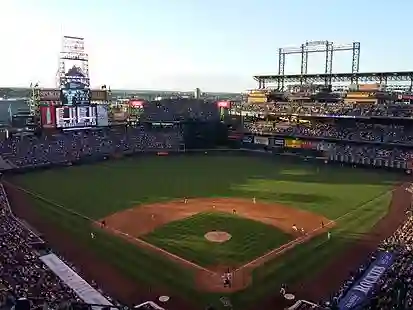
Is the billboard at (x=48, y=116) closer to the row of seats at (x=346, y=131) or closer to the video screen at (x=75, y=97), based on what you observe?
the video screen at (x=75, y=97)

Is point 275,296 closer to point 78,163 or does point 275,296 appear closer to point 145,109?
point 78,163

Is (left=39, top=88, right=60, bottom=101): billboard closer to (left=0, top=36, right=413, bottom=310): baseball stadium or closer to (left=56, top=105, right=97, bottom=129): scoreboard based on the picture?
(left=0, top=36, right=413, bottom=310): baseball stadium

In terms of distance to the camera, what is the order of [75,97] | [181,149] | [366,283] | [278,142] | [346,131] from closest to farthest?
[366,283] → [75,97] → [346,131] → [278,142] → [181,149]

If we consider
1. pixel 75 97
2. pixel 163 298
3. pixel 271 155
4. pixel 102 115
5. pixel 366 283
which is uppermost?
pixel 75 97

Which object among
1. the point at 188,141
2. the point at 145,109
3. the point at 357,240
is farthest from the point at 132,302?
the point at 145,109

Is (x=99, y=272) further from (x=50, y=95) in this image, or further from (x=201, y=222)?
(x=50, y=95)

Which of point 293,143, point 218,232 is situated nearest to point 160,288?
point 218,232
